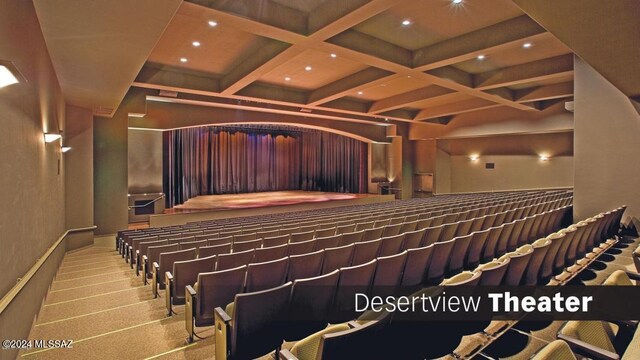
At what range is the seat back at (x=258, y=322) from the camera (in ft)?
7.04

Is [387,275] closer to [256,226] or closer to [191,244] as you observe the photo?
[191,244]

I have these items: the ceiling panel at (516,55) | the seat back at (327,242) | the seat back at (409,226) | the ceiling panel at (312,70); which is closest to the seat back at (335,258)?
the seat back at (327,242)

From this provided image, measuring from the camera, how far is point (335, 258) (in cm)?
358

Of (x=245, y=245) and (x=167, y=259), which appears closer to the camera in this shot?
(x=167, y=259)

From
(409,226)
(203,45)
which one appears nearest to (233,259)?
(409,226)

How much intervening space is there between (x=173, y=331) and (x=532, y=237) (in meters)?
5.85

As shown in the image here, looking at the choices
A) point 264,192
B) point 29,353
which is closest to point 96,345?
point 29,353

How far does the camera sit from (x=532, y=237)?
5691 mm

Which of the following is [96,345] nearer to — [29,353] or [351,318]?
[29,353]

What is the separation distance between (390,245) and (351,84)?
6718 millimetres

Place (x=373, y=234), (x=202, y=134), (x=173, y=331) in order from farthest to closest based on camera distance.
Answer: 1. (x=202, y=134)
2. (x=373, y=234)
3. (x=173, y=331)

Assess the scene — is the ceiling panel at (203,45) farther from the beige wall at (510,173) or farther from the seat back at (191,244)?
the beige wall at (510,173)

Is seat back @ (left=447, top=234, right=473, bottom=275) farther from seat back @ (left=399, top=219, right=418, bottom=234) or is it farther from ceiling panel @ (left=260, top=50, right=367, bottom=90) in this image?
ceiling panel @ (left=260, top=50, right=367, bottom=90)

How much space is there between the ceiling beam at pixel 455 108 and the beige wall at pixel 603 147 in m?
5.23
